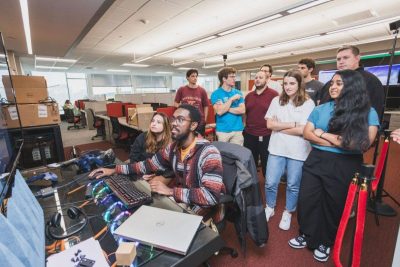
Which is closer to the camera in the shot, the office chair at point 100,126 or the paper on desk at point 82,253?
the paper on desk at point 82,253

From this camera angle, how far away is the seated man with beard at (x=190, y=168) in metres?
1.07

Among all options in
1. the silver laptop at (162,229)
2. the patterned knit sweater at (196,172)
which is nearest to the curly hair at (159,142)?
the patterned knit sweater at (196,172)

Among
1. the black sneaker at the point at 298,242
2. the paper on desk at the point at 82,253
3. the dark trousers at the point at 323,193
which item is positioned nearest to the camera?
the paper on desk at the point at 82,253

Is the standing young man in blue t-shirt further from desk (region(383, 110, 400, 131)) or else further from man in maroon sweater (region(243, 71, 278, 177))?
desk (region(383, 110, 400, 131))

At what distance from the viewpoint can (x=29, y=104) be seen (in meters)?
2.78

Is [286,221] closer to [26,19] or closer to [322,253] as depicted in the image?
[322,253]

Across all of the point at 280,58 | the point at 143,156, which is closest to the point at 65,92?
the point at 280,58

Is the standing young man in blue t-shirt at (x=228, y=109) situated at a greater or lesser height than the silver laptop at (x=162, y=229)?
greater

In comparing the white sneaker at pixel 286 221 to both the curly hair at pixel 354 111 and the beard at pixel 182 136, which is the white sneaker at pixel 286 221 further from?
the beard at pixel 182 136

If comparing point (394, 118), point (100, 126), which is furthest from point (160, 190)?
point (394, 118)

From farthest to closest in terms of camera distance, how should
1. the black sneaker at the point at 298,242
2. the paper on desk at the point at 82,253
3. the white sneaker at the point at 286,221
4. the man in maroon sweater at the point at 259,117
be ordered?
the man in maroon sweater at the point at 259,117 < the white sneaker at the point at 286,221 < the black sneaker at the point at 298,242 < the paper on desk at the point at 82,253

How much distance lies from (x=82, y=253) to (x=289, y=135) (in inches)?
62.1

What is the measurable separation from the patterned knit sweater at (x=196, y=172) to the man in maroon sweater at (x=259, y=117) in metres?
1.14

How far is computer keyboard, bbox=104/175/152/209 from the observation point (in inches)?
38.4
